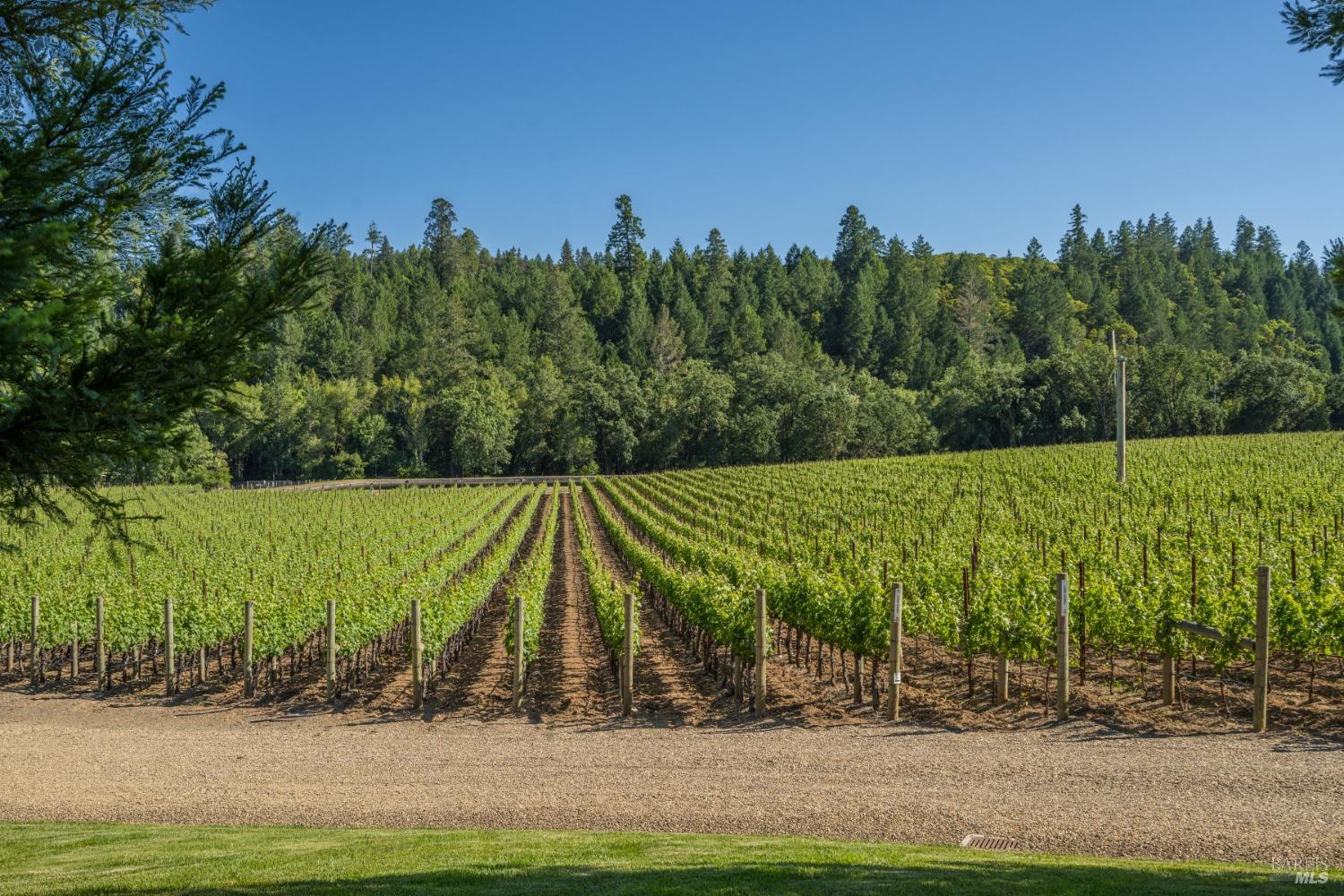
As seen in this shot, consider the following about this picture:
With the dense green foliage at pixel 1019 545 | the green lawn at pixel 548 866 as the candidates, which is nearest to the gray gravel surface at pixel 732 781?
the green lawn at pixel 548 866

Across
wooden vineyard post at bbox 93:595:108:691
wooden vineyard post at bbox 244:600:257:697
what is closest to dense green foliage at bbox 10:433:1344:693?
wooden vineyard post at bbox 93:595:108:691

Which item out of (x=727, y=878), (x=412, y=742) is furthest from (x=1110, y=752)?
(x=412, y=742)

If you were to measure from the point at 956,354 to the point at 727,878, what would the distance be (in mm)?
118415

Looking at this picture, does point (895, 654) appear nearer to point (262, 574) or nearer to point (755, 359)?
point (262, 574)

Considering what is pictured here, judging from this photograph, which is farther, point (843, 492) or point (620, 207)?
point (620, 207)

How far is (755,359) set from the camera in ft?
310

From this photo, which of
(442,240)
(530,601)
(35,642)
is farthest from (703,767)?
(442,240)

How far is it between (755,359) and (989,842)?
8831 cm

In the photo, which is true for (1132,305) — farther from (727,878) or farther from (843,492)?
(727,878)

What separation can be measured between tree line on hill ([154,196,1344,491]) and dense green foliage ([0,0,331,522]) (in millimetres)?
51093

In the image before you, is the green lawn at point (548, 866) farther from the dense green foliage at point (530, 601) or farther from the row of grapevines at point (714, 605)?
the dense green foliage at point (530, 601)

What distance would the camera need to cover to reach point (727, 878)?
5727 mm

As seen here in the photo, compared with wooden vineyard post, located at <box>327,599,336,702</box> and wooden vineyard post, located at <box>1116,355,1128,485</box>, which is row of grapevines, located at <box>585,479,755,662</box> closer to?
wooden vineyard post, located at <box>327,599,336,702</box>

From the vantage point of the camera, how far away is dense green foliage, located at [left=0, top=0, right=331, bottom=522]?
16.2 ft
